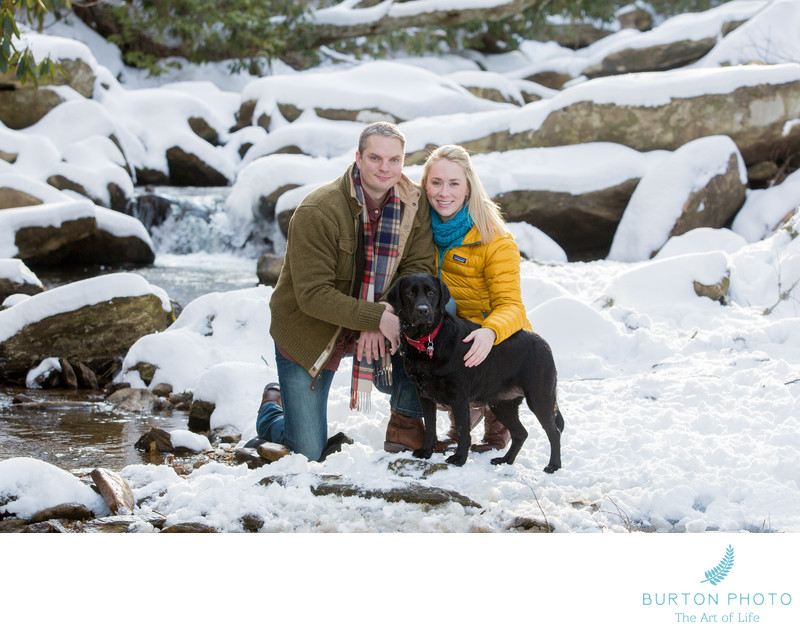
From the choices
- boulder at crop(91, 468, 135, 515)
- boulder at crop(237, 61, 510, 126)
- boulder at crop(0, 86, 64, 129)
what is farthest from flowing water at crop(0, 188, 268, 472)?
boulder at crop(0, 86, 64, 129)

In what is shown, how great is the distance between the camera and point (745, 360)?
14.9ft

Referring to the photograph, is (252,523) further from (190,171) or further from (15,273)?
(190,171)

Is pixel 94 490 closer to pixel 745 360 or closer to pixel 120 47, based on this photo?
pixel 745 360

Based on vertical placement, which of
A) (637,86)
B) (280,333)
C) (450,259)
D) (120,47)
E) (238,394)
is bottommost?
(238,394)

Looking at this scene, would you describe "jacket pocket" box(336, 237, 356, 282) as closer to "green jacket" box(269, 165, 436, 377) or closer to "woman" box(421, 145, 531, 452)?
"green jacket" box(269, 165, 436, 377)

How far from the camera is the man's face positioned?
10.8 feet

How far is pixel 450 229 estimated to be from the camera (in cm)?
356

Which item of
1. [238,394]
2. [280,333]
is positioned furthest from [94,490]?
[238,394]

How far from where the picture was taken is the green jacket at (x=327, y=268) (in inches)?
130

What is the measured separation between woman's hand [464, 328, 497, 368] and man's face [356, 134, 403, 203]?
81 cm

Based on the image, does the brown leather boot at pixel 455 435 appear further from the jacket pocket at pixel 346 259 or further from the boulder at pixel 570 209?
the boulder at pixel 570 209

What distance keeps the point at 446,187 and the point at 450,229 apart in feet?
0.71

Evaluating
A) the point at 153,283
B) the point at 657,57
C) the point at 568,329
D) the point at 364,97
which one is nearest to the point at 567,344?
the point at 568,329

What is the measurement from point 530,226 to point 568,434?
5209 millimetres
